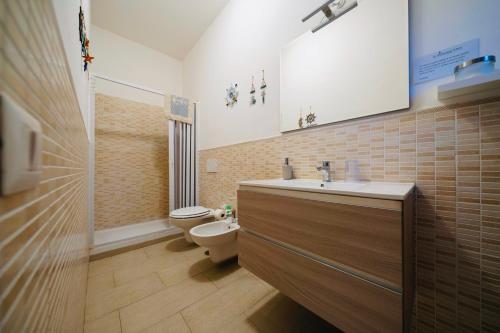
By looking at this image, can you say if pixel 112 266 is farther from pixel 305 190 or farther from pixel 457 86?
pixel 457 86

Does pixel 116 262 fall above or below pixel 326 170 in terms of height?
below

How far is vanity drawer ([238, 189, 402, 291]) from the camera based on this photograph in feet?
1.69

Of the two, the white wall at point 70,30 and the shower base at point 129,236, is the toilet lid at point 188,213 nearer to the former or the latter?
the shower base at point 129,236

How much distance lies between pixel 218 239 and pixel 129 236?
1.17 metres

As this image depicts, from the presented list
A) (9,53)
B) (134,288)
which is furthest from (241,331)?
(9,53)

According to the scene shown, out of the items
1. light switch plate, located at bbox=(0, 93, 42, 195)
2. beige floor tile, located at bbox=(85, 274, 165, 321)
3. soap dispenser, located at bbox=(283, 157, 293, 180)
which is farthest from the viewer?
soap dispenser, located at bbox=(283, 157, 293, 180)

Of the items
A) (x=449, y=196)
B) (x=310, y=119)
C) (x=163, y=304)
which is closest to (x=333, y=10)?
(x=310, y=119)

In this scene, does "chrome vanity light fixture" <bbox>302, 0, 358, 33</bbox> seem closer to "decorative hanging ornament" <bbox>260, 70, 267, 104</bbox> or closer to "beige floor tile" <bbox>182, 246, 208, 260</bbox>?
"decorative hanging ornament" <bbox>260, 70, 267, 104</bbox>

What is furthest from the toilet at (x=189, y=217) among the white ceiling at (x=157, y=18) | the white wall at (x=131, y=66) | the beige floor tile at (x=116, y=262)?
the white ceiling at (x=157, y=18)

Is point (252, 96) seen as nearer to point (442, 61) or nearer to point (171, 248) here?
point (442, 61)

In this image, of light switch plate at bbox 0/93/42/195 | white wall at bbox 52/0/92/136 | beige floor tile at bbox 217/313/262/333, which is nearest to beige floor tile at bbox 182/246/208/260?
beige floor tile at bbox 217/313/262/333

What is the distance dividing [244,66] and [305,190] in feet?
4.78

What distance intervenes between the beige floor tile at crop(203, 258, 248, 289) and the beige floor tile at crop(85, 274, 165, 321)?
0.36 meters

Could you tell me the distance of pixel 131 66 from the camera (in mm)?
2320
